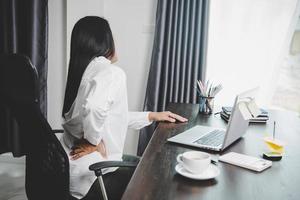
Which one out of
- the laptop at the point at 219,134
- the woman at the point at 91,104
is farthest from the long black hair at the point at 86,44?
the laptop at the point at 219,134

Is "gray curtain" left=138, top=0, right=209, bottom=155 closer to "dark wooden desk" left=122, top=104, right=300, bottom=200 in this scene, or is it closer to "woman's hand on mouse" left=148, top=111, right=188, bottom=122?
"woman's hand on mouse" left=148, top=111, right=188, bottom=122

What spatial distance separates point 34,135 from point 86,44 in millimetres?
537

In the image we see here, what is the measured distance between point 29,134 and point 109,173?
0.49 meters

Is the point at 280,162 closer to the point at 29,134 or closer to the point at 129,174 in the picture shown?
the point at 129,174

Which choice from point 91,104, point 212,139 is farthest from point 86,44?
point 212,139

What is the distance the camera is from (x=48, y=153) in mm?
1215

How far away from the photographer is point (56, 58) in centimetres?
293

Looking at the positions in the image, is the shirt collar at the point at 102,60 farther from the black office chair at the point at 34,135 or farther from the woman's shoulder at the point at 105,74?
the black office chair at the point at 34,135

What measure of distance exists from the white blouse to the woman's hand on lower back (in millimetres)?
19

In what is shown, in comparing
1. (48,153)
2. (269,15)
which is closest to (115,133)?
(48,153)

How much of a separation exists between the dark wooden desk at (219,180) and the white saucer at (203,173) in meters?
0.01

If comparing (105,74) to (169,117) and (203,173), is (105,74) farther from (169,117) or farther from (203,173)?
(203,173)

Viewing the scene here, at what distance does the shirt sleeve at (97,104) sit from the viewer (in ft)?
4.55

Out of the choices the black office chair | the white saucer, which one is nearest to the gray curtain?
the black office chair
